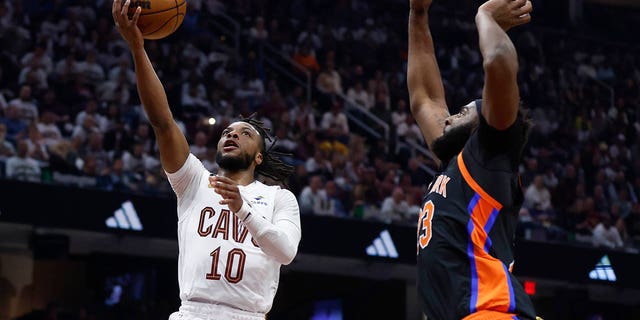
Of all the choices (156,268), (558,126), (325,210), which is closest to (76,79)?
(156,268)

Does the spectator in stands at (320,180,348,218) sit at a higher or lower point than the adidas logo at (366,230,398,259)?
higher

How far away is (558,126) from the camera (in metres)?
19.7

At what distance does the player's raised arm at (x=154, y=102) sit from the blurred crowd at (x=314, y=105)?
242 inches

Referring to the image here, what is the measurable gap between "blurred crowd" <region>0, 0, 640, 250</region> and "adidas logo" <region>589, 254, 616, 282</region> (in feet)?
1.31

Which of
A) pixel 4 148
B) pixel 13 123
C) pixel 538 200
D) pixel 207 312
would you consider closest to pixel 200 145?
pixel 13 123

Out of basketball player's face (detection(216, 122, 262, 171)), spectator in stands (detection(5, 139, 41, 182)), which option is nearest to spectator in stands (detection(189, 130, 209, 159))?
spectator in stands (detection(5, 139, 41, 182))

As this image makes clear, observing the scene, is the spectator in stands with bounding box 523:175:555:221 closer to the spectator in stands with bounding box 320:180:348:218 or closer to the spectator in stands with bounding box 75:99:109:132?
the spectator in stands with bounding box 320:180:348:218

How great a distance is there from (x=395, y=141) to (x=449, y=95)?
3.14m

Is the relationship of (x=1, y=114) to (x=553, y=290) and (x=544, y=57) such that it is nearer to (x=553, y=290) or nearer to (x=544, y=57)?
(x=553, y=290)

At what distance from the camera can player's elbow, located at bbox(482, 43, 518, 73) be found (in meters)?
3.94

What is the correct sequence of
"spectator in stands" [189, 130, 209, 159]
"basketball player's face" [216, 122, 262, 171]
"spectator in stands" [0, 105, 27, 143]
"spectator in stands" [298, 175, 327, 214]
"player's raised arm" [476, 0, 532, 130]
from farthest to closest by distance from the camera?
1. "spectator in stands" [189, 130, 209, 159]
2. "spectator in stands" [298, 175, 327, 214]
3. "spectator in stands" [0, 105, 27, 143]
4. "basketball player's face" [216, 122, 262, 171]
5. "player's raised arm" [476, 0, 532, 130]

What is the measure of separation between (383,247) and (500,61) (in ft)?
31.3

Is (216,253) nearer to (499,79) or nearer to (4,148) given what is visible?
(499,79)

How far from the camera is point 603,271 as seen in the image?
1472cm
